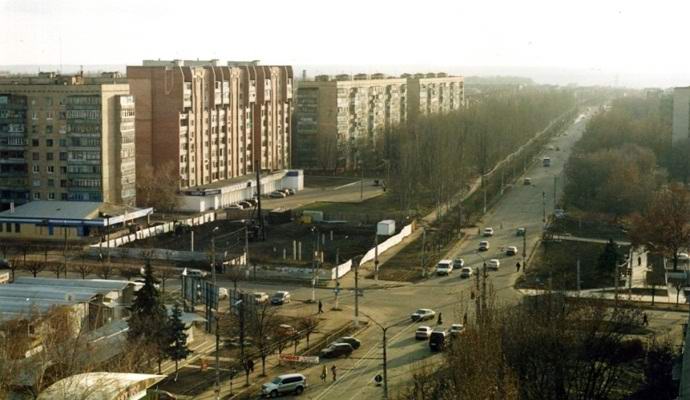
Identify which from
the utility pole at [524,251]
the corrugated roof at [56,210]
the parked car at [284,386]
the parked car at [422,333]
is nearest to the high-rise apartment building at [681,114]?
the utility pole at [524,251]

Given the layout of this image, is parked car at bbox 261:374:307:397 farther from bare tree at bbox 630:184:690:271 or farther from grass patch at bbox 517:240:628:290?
bare tree at bbox 630:184:690:271

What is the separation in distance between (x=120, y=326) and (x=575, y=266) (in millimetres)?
8930

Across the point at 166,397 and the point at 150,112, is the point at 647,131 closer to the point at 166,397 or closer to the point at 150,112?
the point at 150,112

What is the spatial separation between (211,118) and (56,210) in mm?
7927

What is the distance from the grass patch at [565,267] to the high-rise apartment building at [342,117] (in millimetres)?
16006

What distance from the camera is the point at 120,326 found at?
1333cm

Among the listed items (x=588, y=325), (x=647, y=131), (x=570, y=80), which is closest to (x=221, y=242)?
(x=588, y=325)

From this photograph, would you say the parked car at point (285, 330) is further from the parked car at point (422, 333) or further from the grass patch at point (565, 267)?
the grass patch at point (565, 267)

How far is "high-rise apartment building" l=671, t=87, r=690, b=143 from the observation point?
37.6 meters

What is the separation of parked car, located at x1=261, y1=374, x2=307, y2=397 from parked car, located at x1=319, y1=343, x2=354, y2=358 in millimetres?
1440

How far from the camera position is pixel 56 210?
22875mm

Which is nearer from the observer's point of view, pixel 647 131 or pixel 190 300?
pixel 190 300

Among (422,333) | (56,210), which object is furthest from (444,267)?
(56,210)

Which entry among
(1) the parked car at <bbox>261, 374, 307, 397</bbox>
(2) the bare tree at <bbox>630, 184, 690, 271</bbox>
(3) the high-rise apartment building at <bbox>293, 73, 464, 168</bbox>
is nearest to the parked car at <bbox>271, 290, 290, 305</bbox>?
(1) the parked car at <bbox>261, 374, 307, 397</bbox>
